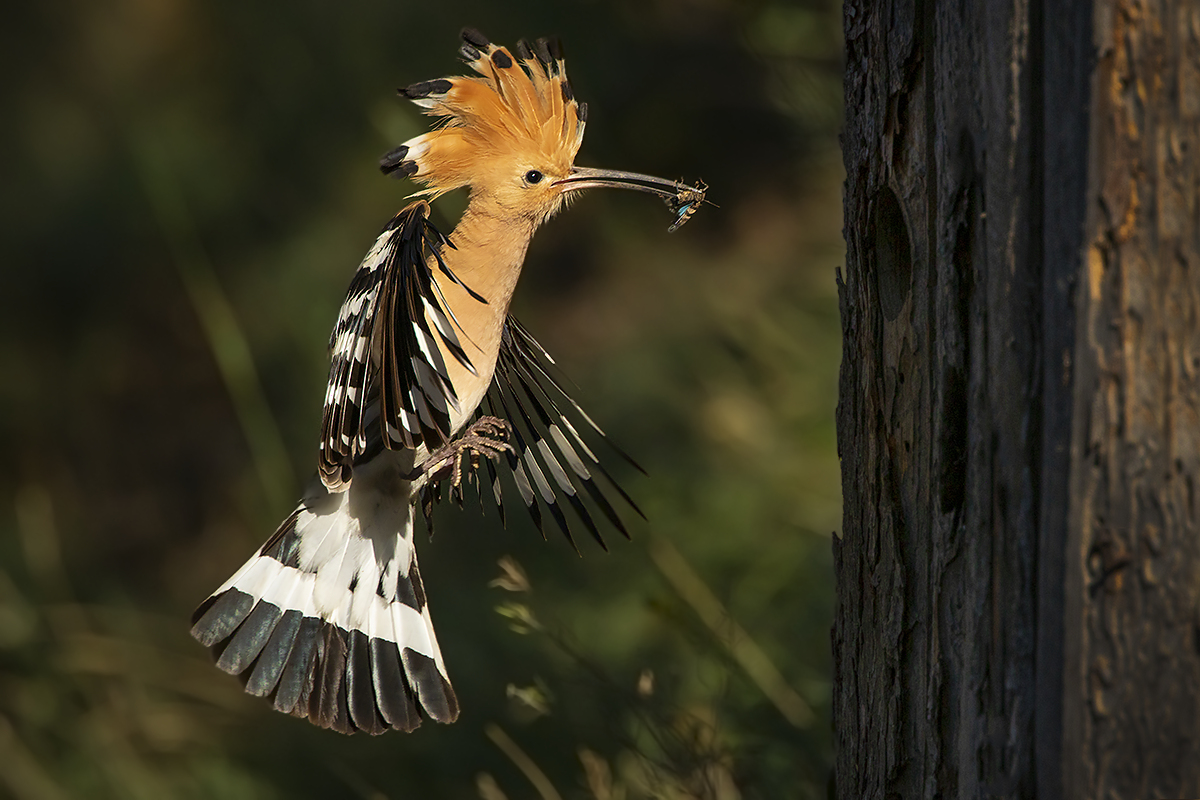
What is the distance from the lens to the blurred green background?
2.70 m

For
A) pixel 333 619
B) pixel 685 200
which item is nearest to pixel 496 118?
pixel 685 200

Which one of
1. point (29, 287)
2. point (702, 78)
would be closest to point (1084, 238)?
point (702, 78)

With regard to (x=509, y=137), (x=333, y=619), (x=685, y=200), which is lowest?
(x=333, y=619)

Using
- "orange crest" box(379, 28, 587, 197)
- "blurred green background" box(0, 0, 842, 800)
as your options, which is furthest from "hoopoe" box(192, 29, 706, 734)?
"blurred green background" box(0, 0, 842, 800)

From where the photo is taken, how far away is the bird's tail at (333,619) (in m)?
1.90

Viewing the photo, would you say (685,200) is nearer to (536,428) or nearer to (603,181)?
(603,181)

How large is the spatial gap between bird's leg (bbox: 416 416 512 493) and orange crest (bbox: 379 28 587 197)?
1.16ft

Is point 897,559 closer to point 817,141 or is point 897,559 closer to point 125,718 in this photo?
Result: point 817,141

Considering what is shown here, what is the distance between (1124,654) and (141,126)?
430 cm

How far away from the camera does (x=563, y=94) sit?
5.78 ft

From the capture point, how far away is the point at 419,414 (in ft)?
5.18

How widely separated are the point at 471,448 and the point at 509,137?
0.48 meters

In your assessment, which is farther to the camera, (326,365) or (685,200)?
(326,365)

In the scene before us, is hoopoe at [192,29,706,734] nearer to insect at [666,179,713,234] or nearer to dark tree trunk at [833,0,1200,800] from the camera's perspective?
insect at [666,179,713,234]
